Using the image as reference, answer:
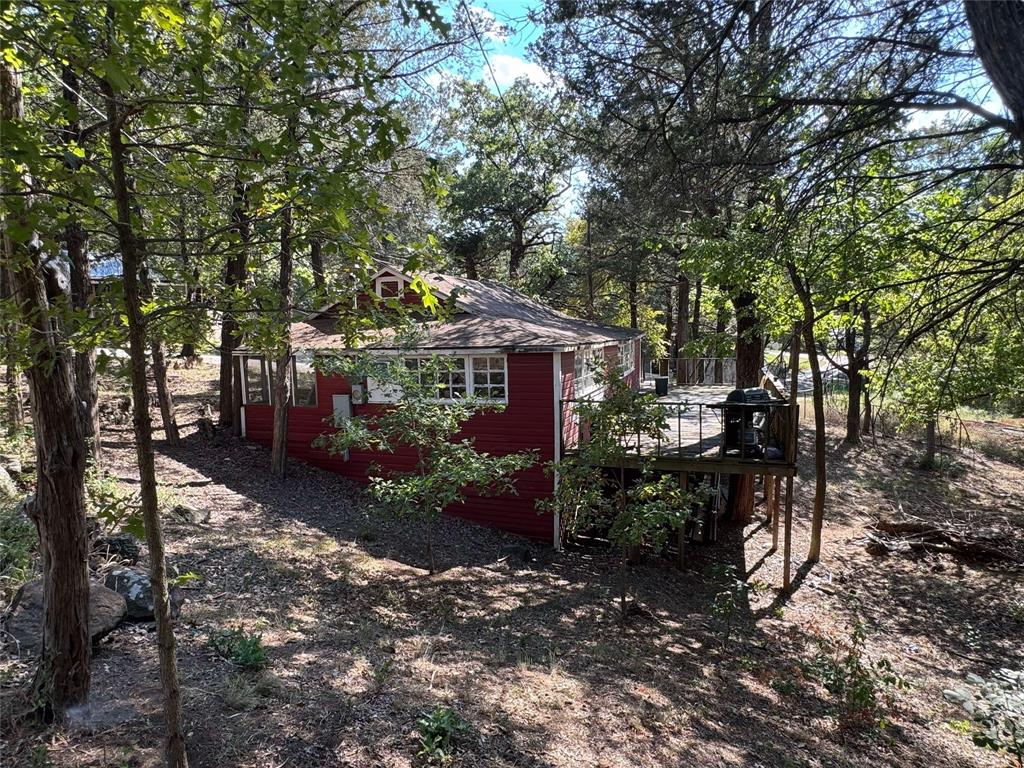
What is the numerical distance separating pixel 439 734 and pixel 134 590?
9.72 feet

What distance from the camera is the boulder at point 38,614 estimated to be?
3.73 m

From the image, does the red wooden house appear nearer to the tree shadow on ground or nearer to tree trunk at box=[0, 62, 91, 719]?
the tree shadow on ground

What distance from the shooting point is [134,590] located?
474cm

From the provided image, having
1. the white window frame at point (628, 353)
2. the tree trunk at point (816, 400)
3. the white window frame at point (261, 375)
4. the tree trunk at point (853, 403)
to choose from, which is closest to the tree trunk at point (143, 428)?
the tree trunk at point (816, 400)

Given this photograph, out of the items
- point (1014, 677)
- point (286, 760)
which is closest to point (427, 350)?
point (286, 760)

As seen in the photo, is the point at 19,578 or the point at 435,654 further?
the point at 435,654

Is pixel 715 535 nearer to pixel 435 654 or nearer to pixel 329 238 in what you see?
pixel 435 654

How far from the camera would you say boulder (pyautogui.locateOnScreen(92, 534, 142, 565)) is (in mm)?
5598

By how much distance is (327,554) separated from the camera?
27.4 feet

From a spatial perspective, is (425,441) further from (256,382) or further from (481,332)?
(256,382)

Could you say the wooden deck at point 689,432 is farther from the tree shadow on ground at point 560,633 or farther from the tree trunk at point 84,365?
the tree trunk at point 84,365

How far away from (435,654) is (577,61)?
6.01m

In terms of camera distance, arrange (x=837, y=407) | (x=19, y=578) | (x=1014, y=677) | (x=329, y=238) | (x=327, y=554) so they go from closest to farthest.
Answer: (x=329, y=238), (x=1014, y=677), (x=19, y=578), (x=327, y=554), (x=837, y=407)

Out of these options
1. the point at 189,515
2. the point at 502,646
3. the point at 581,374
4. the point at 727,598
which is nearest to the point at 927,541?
the point at 727,598
